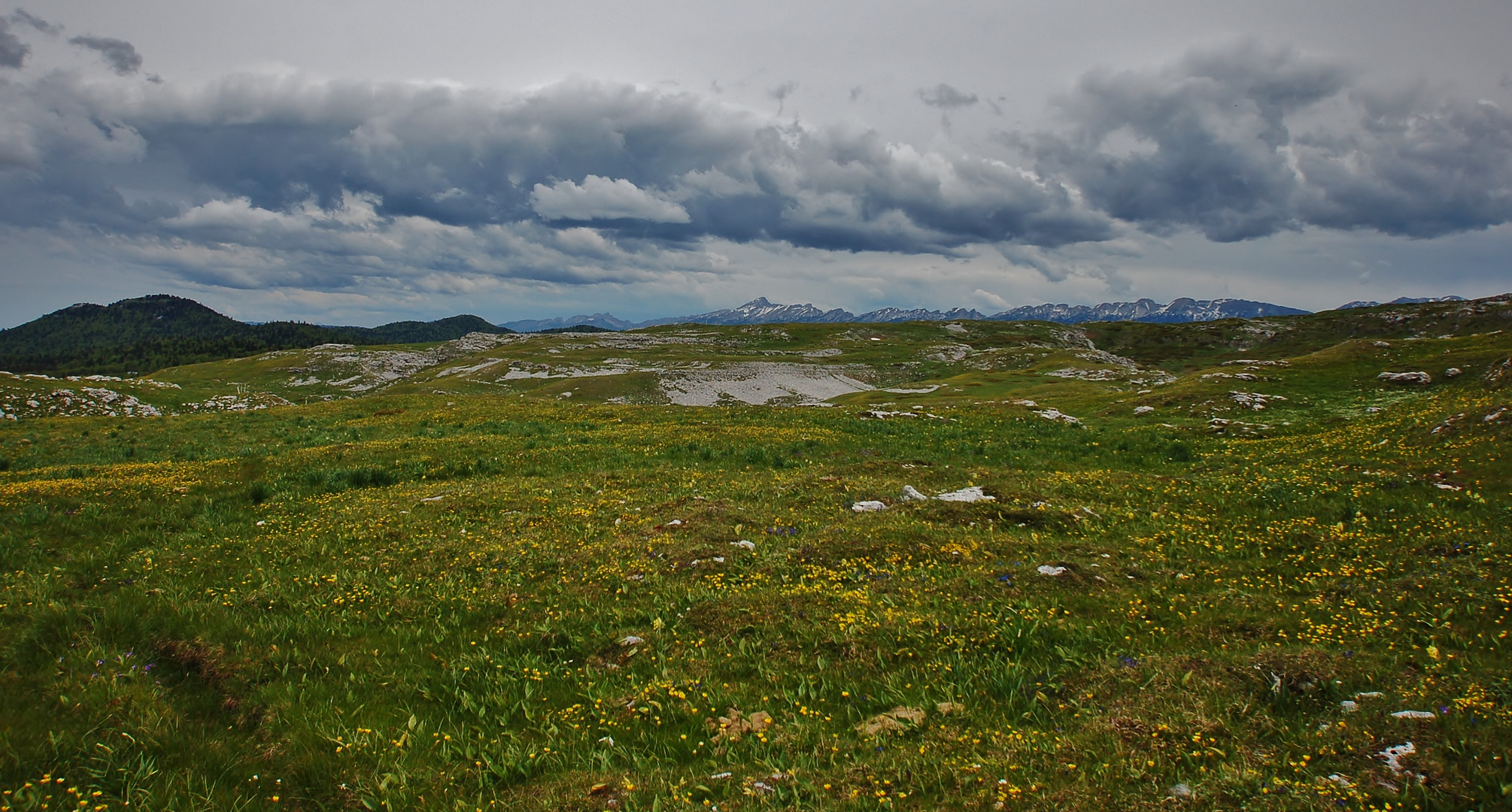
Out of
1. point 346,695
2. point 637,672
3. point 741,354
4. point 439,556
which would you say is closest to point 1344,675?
point 637,672

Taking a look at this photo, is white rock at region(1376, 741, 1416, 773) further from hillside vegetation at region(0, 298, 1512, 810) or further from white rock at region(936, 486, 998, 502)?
white rock at region(936, 486, 998, 502)

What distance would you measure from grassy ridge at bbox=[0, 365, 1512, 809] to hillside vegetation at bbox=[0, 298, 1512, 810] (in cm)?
6

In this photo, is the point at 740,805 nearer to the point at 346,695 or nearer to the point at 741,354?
the point at 346,695

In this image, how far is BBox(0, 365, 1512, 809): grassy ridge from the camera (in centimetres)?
564

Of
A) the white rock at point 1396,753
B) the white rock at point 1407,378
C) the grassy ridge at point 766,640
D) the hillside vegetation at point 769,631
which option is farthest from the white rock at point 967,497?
the white rock at point 1407,378

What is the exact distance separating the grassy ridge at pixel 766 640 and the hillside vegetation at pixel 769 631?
2.2 inches

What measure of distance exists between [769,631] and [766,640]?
8.7 inches

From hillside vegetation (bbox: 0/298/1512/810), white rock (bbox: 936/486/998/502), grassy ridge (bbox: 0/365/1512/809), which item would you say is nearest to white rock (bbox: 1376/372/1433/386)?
hillside vegetation (bbox: 0/298/1512/810)

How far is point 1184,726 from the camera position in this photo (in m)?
5.89

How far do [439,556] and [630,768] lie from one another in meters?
8.16

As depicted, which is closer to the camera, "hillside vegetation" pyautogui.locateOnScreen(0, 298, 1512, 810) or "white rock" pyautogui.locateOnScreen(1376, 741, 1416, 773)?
"white rock" pyautogui.locateOnScreen(1376, 741, 1416, 773)

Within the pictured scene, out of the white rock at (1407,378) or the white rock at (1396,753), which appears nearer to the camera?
the white rock at (1396,753)

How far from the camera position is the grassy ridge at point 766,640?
5.64m

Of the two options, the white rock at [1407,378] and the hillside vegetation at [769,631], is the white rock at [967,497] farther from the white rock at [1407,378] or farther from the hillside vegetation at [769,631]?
the white rock at [1407,378]
